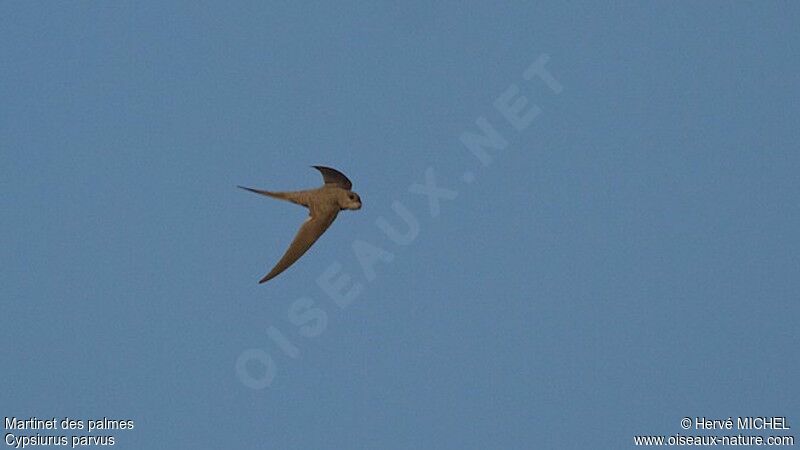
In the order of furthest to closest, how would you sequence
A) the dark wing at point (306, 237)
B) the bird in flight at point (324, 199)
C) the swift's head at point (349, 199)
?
the swift's head at point (349, 199)
the bird in flight at point (324, 199)
the dark wing at point (306, 237)

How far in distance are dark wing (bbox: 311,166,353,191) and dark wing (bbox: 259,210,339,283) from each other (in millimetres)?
340

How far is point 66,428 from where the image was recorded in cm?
1406

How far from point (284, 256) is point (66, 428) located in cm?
385

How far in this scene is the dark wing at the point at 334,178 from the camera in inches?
521

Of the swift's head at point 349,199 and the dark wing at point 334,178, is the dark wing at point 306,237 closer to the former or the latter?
the swift's head at point 349,199

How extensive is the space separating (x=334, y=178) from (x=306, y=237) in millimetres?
818

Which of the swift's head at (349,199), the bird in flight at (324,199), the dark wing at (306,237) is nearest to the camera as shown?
the dark wing at (306,237)

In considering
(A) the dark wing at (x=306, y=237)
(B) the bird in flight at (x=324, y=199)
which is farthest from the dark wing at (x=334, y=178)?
(A) the dark wing at (x=306, y=237)

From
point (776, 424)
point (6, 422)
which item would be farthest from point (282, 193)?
point (776, 424)

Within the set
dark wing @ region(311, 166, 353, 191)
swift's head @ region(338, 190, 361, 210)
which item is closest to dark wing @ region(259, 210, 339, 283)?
swift's head @ region(338, 190, 361, 210)

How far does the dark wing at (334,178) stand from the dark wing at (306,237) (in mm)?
340

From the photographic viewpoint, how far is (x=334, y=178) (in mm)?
13375

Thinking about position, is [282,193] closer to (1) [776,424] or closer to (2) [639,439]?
(2) [639,439]

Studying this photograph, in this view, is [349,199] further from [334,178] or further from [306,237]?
[306,237]
